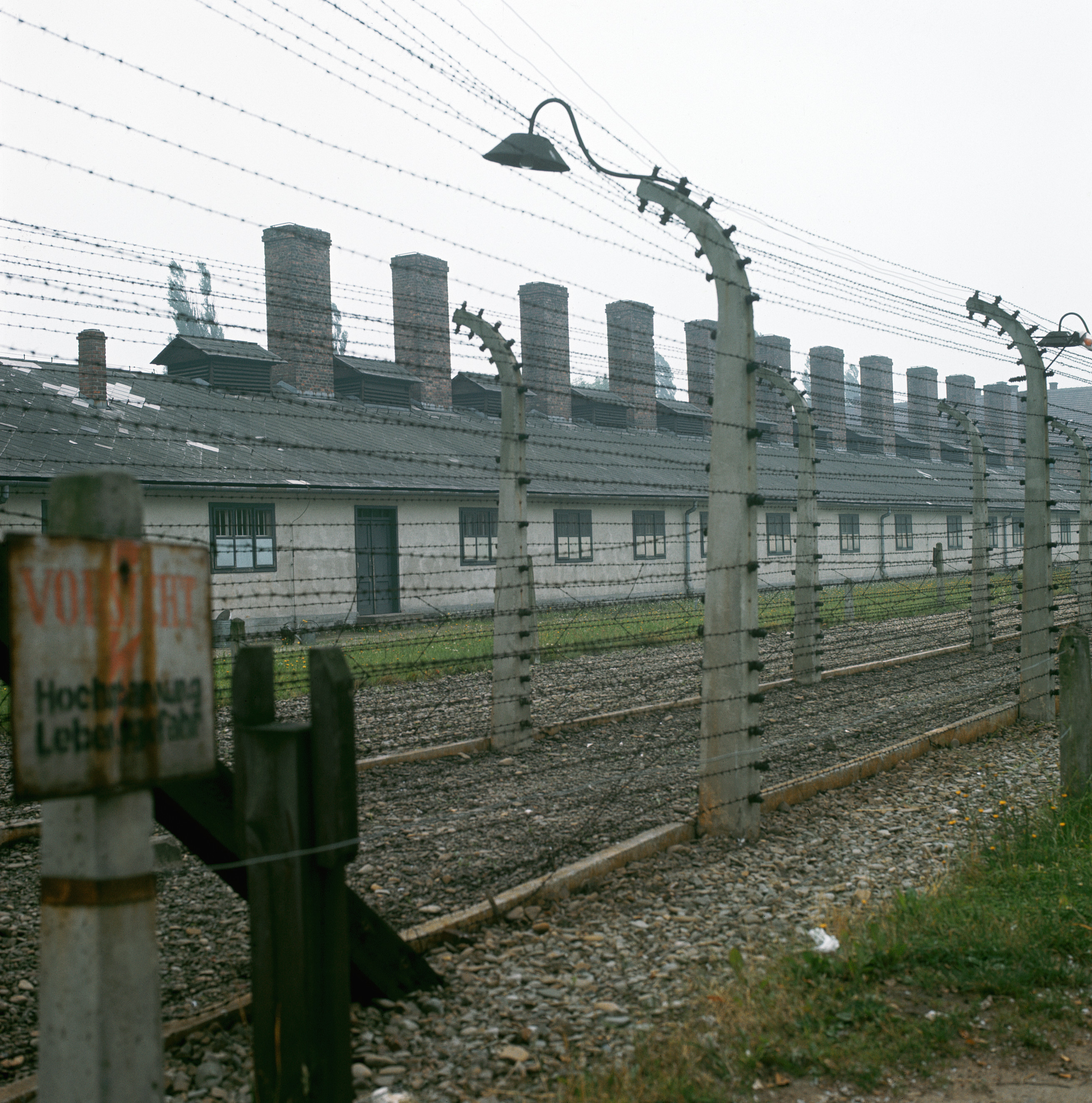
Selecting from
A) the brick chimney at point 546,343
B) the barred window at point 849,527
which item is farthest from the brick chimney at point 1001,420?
the brick chimney at point 546,343

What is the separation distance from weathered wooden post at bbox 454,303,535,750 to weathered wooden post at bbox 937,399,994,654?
8.58 meters

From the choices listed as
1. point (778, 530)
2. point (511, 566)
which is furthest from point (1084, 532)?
point (778, 530)

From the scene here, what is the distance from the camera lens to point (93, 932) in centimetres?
201

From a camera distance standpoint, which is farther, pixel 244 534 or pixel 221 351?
pixel 221 351

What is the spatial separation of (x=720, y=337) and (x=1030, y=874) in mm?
3476

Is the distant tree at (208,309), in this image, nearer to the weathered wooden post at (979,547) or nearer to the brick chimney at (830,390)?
the weathered wooden post at (979,547)

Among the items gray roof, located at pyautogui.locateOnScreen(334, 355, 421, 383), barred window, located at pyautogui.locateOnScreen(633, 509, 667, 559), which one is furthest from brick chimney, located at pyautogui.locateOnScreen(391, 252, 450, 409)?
barred window, located at pyautogui.locateOnScreen(633, 509, 667, 559)

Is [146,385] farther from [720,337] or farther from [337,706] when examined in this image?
[337,706]

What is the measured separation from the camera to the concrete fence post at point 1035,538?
10.0 metres

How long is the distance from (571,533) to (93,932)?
2598 cm

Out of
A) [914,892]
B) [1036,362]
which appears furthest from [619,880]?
[1036,362]

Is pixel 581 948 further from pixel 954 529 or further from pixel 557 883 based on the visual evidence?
pixel 954 529

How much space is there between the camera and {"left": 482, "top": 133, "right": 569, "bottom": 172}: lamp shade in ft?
20.9

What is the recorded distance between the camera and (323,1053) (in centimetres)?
254
